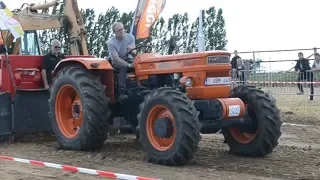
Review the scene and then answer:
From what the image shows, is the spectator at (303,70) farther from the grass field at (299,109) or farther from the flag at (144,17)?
the flag at (144,17)

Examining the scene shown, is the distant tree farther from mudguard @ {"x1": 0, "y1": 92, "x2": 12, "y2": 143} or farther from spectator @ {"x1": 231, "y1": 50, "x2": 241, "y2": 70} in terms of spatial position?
mudguard @ {"x1": 0, "y1": 92, "x2": 12, "y2": 143}

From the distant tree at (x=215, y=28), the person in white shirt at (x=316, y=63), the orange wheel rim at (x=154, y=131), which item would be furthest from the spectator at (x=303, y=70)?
the orange wheel rim at (x=154, y=131)

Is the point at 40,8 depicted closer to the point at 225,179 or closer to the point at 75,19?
the point at 75,19

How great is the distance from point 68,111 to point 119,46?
129 centimetres

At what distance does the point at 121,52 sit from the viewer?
8.92 meters

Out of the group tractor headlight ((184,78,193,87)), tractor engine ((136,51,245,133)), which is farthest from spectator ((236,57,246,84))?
tractor headlight ((184,78,193,87))

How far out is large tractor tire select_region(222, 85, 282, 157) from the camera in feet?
25.8

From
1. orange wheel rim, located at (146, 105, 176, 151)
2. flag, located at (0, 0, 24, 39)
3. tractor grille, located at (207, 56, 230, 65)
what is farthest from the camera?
flag, located at (0, 0, 24, 39)

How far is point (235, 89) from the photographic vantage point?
27.0ft

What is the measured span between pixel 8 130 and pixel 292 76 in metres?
11.3

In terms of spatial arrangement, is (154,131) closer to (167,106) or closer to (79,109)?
(167,106)

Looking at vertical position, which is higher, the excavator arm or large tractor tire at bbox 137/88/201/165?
the excavator arm

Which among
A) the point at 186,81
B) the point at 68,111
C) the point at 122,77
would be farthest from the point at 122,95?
the point at 186,81

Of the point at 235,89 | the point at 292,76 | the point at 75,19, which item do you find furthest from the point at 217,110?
the point at 292,76
